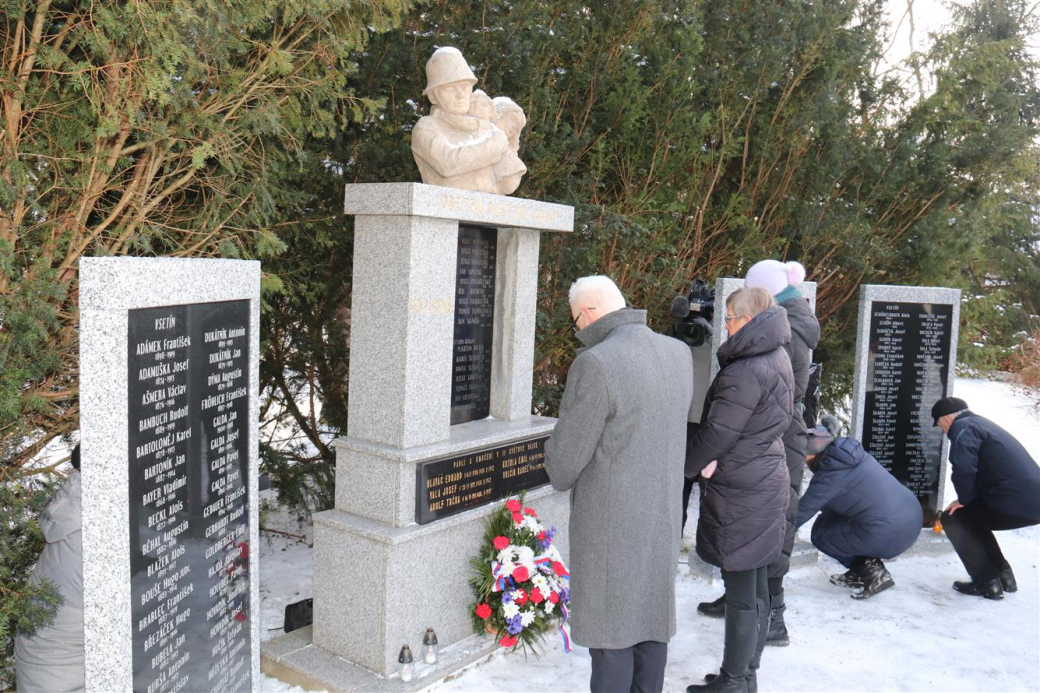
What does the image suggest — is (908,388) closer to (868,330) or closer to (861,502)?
(868,330)

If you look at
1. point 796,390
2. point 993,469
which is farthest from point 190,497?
point 993,469

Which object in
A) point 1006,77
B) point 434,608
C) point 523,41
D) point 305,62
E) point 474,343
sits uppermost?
point 1006,77

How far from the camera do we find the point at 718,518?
11.4ft

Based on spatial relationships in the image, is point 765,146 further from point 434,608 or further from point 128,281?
point 128,281

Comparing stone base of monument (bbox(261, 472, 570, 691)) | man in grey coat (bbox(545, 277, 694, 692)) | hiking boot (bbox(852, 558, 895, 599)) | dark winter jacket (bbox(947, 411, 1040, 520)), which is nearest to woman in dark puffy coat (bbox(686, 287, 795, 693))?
man in grey coat (bbox(545, 277, 694, 692))

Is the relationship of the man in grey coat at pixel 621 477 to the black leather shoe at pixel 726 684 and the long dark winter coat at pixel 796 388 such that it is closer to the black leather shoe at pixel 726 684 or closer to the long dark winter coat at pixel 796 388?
the black leather shoe at pixel 726 684

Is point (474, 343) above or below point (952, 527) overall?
above

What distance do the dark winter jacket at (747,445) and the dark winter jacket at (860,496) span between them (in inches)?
61.9

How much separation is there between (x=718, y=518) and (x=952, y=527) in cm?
269

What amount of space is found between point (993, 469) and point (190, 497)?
4.76 m

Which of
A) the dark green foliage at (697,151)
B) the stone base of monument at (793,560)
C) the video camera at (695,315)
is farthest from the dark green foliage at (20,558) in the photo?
the video camera at (695,315)

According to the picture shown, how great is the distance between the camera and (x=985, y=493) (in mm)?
5090

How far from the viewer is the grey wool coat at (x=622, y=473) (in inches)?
111

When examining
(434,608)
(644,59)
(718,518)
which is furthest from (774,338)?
(644,59)
